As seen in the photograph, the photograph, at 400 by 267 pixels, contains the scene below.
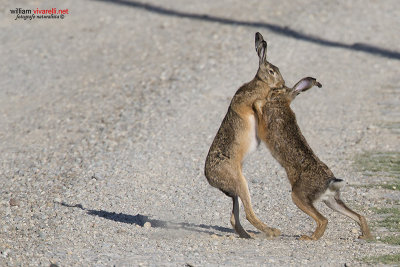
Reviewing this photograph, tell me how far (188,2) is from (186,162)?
26.7 ft

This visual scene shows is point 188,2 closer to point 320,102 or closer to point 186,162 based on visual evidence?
point 320,102

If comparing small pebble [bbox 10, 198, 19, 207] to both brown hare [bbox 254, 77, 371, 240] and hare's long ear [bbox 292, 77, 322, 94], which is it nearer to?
brown hare [bbox 254, 77, 371, 240]

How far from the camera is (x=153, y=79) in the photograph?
12359 millimetres

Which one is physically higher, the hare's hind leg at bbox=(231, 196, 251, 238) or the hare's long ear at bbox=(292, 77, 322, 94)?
the hare's long ear at bbox=(292, 77, 322, 94)

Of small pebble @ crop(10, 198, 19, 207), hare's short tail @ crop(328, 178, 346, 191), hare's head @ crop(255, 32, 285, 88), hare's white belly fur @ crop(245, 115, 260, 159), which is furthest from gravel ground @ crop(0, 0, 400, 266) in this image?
hare's head @ crop(255, 32, 285, 88)

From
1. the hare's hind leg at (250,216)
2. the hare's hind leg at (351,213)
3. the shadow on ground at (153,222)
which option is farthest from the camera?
the shadow on ground at (153,222)

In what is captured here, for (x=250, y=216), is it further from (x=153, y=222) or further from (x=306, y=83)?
(x=306, y=83)

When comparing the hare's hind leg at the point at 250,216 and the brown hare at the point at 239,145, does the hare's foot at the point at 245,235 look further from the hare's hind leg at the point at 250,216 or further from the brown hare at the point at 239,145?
the hare's hind leg at the point at 250,216

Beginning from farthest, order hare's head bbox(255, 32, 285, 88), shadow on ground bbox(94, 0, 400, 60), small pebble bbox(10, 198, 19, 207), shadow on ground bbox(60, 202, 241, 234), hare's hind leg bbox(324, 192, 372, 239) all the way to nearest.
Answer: shadow on ground bbox(94, 0, 400, 60) < small pebble bbox(10, 198, 19, 207) < hare's head bbox(255, 32, 285, 88) < shadow on ground bbox(60, 202, 241, 234) < hare's hind leg bbox(324, 192, 372, 239)

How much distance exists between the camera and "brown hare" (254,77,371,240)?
6770 mm

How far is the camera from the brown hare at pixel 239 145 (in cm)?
704

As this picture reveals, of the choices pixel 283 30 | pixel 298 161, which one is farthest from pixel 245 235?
pixel 283 30

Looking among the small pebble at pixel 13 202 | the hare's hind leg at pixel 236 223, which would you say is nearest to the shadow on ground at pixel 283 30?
the hare's hind leg at pixel 236 223

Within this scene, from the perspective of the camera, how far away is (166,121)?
1072 centimetres
